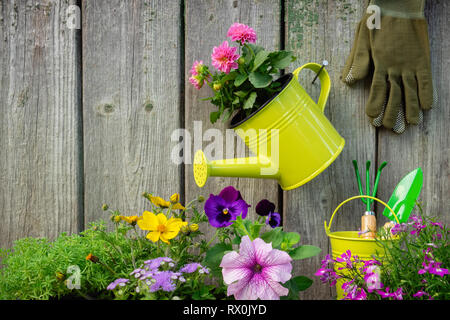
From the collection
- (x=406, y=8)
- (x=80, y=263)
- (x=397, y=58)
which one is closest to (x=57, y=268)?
(x=80, y=263)

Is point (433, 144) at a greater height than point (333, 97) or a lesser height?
lesser

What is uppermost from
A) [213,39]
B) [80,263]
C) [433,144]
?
[213,39]

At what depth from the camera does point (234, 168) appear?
0.97 meters

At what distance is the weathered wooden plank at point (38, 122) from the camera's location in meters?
1.16

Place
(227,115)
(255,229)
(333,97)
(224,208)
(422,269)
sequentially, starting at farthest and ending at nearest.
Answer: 1. (333,97)
2. (227,115)
3. (224,208)
4. (255,229)
5. (422,269)

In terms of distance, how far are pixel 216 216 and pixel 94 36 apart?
0.70m

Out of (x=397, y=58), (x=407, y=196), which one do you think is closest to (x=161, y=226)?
(x=407, y=196)

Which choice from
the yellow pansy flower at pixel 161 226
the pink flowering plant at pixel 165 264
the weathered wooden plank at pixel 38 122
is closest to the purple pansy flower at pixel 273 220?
the pink flowering plant at pixel 165 264

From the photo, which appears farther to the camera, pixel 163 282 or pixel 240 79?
pixel 240 79

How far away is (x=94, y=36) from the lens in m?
1.16

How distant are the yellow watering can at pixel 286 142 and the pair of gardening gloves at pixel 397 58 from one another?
0.70 ft

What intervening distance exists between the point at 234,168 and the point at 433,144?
2.07ft

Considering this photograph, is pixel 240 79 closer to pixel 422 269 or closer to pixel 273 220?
pixel 273 220

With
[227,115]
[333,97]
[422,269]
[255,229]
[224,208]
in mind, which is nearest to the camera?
[422,269]
